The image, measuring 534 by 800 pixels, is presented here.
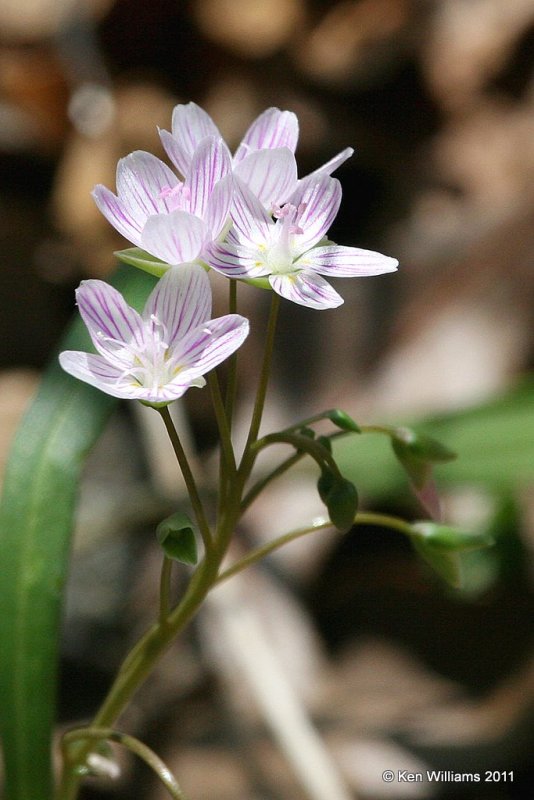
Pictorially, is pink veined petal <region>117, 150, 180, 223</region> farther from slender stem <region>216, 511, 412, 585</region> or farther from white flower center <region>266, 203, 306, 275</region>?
slender stem <region>216, 511, 412, 585</region>

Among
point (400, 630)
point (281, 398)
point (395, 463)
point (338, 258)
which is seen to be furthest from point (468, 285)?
point (338, 258)

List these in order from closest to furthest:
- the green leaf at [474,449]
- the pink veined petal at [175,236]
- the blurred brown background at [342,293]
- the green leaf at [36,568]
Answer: the pink veined petal at [175,236]
the green leaf at [36,568]
the green leaf at [474,449]
the blurred brown background at [342,293]

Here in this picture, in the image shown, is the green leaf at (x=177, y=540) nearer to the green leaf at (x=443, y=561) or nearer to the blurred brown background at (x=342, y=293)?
the green leaf at (x=443, y=561)

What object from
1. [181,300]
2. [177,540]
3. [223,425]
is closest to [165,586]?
[177,540]

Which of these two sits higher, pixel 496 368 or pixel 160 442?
pixel 496 368

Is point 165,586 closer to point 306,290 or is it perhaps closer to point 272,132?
point 306,290

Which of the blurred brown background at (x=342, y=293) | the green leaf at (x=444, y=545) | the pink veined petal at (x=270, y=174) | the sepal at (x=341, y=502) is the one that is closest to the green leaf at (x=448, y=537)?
the green leaf at (x=444, y=545)

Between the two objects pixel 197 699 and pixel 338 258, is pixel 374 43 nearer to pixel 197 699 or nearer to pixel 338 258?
pixel 197 699
